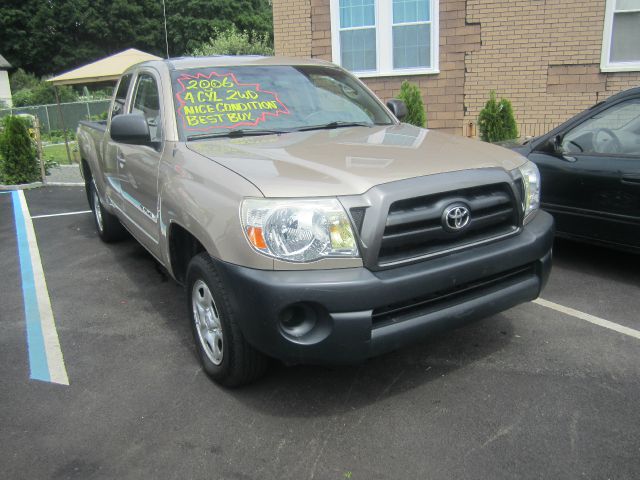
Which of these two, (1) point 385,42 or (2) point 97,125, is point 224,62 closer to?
(2) point 97,125

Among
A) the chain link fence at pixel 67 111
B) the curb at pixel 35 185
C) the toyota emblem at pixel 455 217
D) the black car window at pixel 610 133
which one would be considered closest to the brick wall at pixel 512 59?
the curb at pixel 35 185

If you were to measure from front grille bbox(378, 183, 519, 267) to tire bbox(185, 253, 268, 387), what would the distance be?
0.83 m

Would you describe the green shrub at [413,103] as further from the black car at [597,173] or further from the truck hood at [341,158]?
the truck hood at [341,158]

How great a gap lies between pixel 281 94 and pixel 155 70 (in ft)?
3.25

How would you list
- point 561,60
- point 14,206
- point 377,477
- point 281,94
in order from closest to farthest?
point 377,477, point 281,94, point 14,206, point 561,60

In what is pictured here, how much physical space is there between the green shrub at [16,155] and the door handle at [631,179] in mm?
10542

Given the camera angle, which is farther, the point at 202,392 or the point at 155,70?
the point at 155,70

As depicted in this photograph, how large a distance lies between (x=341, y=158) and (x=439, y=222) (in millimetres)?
647

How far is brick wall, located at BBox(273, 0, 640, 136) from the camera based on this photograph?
10156mm

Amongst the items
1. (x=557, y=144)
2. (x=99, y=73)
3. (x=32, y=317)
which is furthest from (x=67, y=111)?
(x=557, y=144)

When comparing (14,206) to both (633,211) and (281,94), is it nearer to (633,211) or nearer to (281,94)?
(281,94)

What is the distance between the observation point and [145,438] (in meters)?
2.86

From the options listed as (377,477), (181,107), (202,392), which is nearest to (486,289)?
(377,477)

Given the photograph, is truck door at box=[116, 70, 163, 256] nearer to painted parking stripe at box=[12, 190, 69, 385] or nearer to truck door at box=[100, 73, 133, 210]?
truck door at box=[100, 73, 133, 210]
